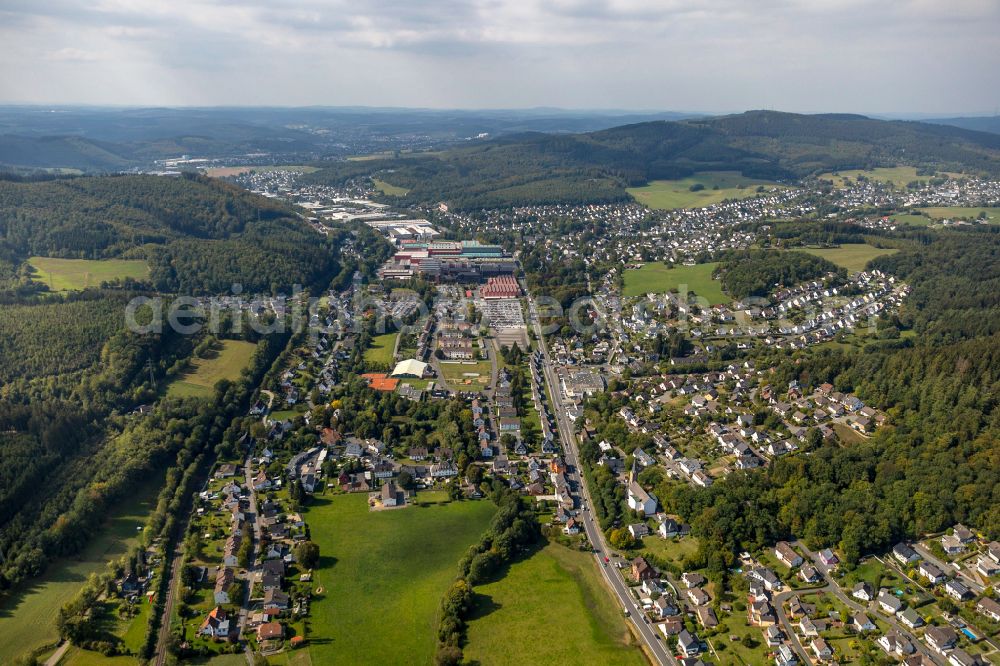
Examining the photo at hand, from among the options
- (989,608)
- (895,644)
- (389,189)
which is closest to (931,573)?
(989,608)

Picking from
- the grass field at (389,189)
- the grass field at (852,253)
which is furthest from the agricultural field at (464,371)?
the grass field at (389,189)

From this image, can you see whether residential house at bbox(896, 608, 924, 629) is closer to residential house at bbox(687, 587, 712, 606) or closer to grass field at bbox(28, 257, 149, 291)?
residential house at bbox(687, 587, 712, 606)

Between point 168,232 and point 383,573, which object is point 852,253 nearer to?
point 383,573

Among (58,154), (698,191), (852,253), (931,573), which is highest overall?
(58,154)

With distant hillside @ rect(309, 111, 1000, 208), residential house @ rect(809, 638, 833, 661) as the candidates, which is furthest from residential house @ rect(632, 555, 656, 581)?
distant hillside @ rect(309, 111, 1000, 208)

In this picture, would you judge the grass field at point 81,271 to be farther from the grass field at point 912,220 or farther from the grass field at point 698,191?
the grass field at point 912,220
